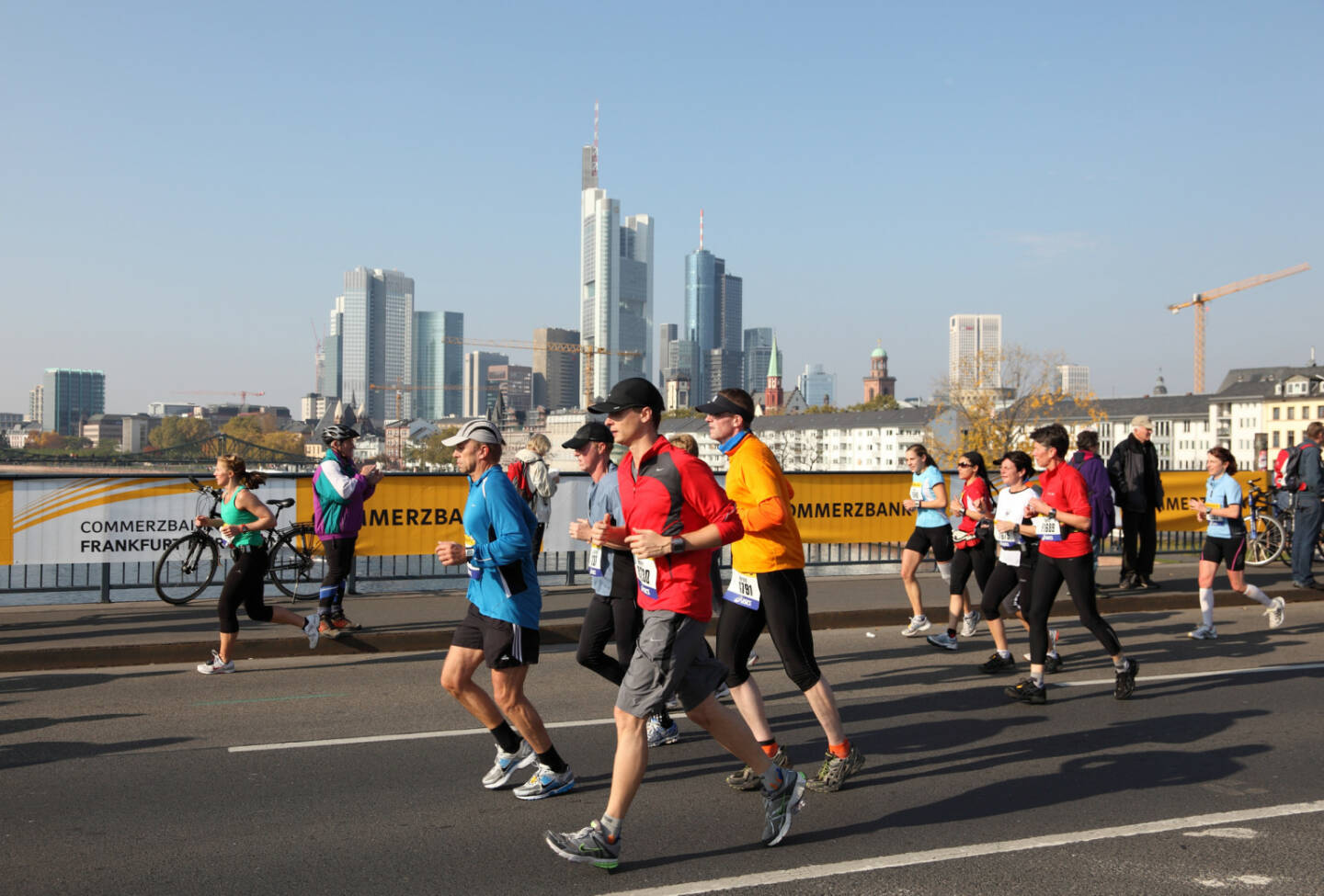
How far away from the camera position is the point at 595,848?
454 cm

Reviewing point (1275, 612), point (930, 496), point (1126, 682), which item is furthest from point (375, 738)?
point (1275, 612)

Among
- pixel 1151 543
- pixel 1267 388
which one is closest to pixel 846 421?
pixel 1267 388

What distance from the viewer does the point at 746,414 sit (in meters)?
5.88

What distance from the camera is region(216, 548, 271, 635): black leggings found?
8664 mm

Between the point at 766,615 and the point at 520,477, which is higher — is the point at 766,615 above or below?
below

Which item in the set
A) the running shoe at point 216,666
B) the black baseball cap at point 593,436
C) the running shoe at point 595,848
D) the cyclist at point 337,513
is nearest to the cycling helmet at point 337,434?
the cyclist at point 337,513

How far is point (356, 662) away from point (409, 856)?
5.11 metres

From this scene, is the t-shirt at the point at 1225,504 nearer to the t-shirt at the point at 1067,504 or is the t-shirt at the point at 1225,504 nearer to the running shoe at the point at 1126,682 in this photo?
the running shoe at the point at 1126,682

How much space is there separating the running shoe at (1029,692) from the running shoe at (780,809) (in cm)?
340

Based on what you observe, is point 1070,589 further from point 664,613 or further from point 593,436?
point 664,613

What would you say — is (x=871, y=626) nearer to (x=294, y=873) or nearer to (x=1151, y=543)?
(x=1151, y=543)

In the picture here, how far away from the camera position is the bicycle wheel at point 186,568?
12.4 metres

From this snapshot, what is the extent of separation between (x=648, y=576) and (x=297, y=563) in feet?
32.1

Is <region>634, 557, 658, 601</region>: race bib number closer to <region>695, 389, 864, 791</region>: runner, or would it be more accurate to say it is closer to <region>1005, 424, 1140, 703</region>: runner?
<region>695, 389, 864, 791</region>: runner
